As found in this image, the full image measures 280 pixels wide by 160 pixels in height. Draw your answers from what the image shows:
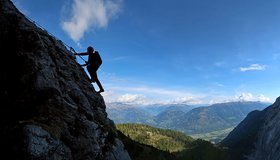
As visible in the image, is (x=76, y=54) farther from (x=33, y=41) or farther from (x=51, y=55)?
(x=33, y=41)

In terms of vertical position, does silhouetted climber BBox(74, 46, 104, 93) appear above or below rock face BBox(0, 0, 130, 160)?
above

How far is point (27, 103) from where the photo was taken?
71.0ft

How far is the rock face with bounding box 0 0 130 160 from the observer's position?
17719 mm

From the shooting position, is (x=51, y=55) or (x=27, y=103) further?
(x=51, y=55)

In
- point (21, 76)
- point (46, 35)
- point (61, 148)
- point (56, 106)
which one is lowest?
point (61, 148)

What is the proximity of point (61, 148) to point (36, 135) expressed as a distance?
8.83 feet

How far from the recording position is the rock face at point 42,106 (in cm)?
1772

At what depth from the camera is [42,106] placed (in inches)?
856

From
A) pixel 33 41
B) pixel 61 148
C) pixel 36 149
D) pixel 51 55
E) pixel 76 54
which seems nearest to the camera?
pixel 36 149

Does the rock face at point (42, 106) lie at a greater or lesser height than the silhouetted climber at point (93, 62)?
lesser

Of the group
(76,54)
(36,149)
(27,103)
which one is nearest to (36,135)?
(36,149)

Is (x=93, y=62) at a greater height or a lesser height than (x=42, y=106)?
greater

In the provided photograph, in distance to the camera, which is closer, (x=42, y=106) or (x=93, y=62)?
(x=42, y=106)

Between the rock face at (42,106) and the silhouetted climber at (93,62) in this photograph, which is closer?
the rock face at (42,106)
